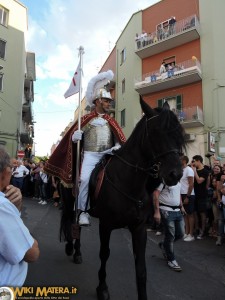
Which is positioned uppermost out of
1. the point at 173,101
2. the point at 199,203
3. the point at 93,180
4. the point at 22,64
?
the point at 22,64

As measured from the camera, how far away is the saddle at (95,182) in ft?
14.3

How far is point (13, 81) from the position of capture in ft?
102

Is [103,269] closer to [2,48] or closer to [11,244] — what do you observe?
[11,244]

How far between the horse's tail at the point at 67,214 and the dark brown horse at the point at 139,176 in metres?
1.38

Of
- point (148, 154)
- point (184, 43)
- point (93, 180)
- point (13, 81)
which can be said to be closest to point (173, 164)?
point (148, 154)

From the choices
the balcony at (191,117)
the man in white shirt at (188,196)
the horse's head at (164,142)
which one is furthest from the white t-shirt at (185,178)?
the balcony at (191,117)

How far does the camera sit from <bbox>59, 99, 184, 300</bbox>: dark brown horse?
146 inches

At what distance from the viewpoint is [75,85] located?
624 cm

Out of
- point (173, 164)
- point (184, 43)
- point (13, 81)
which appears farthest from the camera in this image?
point (13, 81)

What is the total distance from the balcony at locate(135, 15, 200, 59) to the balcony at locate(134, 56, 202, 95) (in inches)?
72.0

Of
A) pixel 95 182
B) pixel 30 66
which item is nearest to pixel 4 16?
pixel 30 66

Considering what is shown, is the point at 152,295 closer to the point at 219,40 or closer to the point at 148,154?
the point at 148,154

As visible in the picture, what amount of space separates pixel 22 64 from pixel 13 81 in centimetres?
227

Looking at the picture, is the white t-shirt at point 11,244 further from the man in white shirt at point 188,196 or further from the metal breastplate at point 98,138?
the man in white shirt at point 188,196
